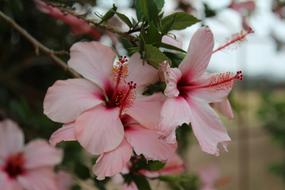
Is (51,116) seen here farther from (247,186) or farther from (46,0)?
(247,186)

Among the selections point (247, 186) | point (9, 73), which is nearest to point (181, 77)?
point (9, 73)

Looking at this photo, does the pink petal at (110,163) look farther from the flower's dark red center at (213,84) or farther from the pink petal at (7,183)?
the pink petal at (7,183)

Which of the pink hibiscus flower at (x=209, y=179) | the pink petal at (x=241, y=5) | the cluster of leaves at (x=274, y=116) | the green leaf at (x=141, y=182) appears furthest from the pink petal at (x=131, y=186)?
the cluster of leaves at (x=274, y=116)

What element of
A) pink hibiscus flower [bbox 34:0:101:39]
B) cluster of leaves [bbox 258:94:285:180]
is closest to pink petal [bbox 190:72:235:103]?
pink hibiscus flower [bbox 34:0:101:39]

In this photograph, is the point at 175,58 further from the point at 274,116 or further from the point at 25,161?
the point at 274,116

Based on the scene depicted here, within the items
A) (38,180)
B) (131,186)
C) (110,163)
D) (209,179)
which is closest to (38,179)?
(38,180)
